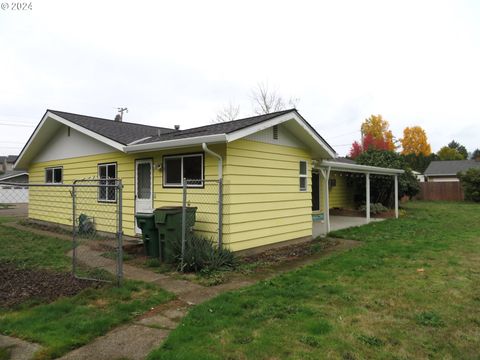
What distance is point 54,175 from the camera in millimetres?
12266

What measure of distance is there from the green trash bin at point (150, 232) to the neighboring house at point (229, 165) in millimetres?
904

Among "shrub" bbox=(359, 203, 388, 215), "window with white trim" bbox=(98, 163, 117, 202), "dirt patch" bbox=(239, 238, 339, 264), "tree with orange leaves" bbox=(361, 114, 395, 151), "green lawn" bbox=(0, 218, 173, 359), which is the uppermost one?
"tree with orange leaves" bbox=(361, 114, 395, 151)

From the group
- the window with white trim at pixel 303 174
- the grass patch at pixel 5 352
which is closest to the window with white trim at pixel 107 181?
the window with white trim at pixel 303 174

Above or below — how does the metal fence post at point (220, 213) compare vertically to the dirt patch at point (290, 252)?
above

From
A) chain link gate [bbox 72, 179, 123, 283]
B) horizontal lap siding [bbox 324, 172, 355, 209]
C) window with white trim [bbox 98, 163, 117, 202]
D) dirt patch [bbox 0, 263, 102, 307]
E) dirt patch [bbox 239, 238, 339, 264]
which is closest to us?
dirt patch [bbox 0, 263, 102, 307]

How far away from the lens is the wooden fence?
25.1 meters

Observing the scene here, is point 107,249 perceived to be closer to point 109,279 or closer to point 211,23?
point 109,279

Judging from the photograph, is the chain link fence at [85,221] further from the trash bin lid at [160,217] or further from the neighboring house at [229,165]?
the trash bin lid at [160,217]

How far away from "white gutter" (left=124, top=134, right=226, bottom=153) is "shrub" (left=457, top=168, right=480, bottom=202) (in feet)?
75.2

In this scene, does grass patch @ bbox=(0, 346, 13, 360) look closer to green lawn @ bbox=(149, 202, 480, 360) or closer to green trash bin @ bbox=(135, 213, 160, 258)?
green lawn @ bbox=(149, 202, 480, 360)

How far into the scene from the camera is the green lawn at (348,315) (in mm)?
3199

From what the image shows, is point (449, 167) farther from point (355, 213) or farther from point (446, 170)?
point (355, 213)

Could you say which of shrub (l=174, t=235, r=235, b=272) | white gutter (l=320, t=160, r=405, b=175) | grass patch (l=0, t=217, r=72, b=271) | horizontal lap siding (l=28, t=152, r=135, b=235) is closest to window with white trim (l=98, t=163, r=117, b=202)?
horizontal lap siding (l=28, t=152, r=135, b=235)

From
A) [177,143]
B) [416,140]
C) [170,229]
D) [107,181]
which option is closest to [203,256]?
[170,229]
